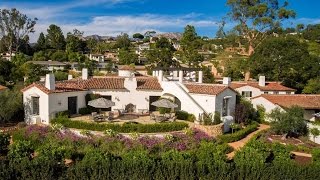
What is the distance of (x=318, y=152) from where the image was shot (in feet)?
78.2

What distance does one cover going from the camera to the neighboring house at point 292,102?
38.6 metres

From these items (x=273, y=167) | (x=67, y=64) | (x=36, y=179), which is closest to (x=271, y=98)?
(x=273, y=167)

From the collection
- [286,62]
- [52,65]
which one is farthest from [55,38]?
[286,62]

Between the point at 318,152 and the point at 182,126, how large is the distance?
10470 millimetres

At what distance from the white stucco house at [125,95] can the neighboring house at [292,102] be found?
587cm

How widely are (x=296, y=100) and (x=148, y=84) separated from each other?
1678 cm

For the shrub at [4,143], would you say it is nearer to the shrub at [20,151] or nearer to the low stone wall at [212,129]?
the shrub at [20,151]

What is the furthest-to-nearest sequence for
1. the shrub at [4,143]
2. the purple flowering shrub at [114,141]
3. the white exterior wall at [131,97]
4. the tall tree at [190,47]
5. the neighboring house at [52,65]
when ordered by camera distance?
the neighboring house at [52,65]
the tall tree at [190,47]
the white exterior wall at [131,97]
the purple flowering shrub at [114,141]
the shrub at [4,143]

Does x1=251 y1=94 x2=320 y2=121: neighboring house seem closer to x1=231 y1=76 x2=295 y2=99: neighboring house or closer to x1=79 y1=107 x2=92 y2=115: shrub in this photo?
x1=231 y1=76 x2=295 y2=99: neighboring house

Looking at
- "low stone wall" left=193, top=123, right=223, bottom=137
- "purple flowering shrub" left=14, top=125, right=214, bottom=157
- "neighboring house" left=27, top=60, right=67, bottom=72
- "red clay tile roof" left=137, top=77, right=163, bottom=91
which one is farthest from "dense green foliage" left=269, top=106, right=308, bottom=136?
"neighboring house" left=27, top=60, right=67, bottom=72

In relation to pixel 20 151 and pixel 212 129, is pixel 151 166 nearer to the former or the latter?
pixel 20 151

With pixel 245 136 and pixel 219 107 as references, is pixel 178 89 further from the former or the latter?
pixel 245 136

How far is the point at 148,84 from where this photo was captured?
122 ft

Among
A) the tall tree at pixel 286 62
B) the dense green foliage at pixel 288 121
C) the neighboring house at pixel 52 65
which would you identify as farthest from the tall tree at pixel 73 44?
the dense green foliage at pixel 288 121
